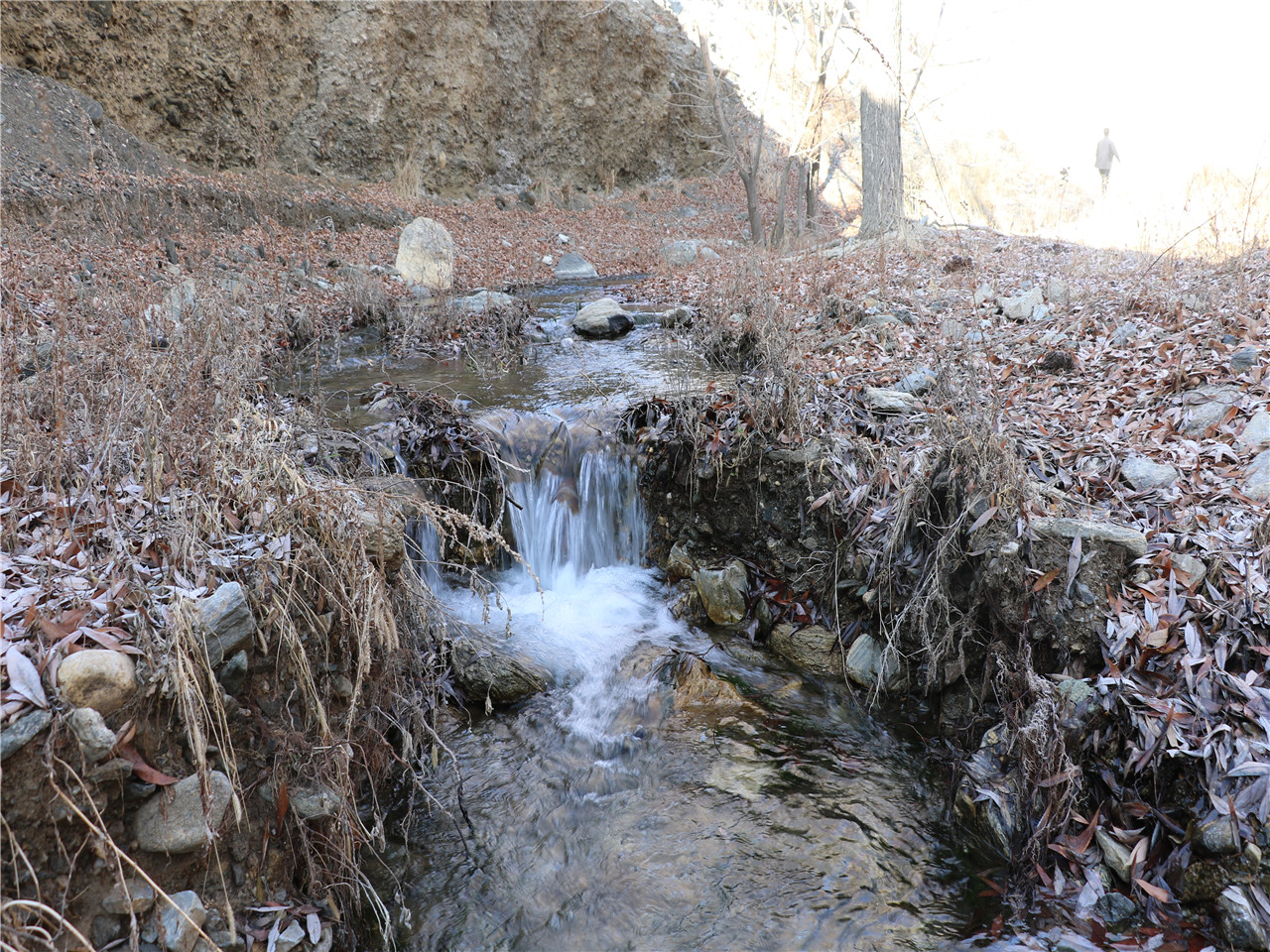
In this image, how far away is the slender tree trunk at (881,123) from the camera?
10164mm

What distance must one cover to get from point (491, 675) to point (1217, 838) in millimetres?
3091

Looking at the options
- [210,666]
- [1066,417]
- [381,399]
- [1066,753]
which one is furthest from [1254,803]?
[381,399]

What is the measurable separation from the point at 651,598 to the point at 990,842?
7.75ft

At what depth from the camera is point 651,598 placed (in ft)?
15.5

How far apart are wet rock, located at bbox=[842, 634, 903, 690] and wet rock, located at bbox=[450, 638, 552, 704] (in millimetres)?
1732

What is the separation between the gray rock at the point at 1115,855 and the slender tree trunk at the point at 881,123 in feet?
29.4

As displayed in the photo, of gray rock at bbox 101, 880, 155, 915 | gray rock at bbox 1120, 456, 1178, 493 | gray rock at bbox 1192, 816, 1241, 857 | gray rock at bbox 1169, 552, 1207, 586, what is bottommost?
gray rock at bbox 1192, 816, 1241, 857

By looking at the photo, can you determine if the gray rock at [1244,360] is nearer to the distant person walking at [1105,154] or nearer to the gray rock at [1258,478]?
the gray rock at [1258,478]

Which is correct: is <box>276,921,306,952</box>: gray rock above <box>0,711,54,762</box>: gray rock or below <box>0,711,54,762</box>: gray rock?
below

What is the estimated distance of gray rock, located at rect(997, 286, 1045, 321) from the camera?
5.95 m

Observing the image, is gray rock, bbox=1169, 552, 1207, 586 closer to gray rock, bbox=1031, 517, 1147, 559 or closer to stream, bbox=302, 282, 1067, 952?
gray rock, bbox=1031, 517, 1147, 559

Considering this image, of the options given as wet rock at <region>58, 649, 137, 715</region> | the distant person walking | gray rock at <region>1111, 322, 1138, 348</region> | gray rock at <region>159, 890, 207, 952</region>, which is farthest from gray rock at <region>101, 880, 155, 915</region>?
the distant person walking

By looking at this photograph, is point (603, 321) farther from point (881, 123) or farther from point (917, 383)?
point (881, 123)

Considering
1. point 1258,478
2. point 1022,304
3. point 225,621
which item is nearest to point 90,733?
point 225,621
